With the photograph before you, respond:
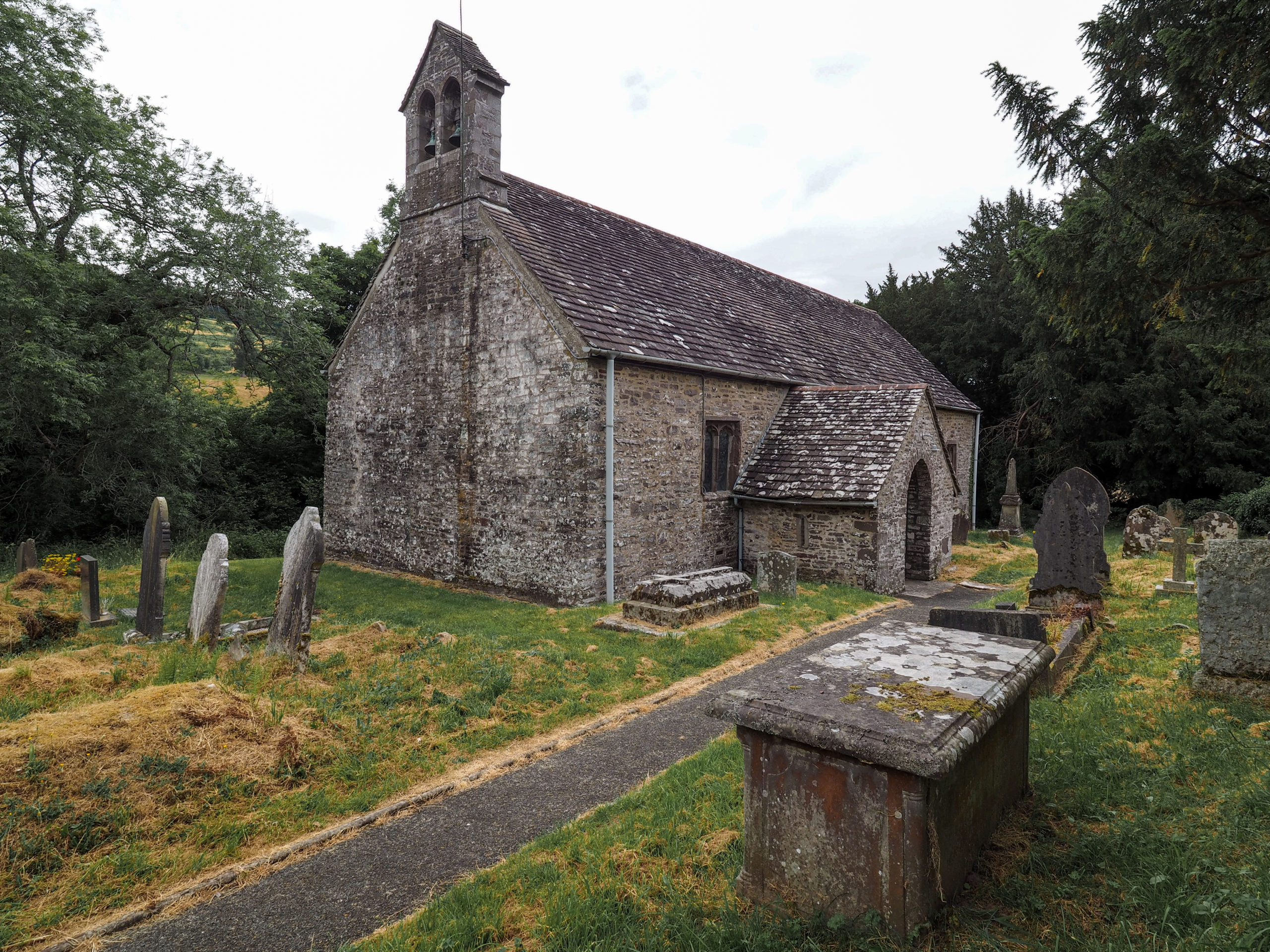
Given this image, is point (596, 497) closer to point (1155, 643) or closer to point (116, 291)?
point (1155, 643)

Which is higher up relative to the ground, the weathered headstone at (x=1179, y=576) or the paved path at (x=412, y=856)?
the weathered headstone at (x=1179, y=576)

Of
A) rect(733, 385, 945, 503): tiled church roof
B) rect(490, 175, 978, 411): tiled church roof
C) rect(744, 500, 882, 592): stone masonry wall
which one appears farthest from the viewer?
rect(733, 385, 945, 503): tiled church roof

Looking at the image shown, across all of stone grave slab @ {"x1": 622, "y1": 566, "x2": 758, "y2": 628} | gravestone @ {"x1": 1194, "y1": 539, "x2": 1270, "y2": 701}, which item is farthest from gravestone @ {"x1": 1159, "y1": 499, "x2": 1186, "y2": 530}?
gravestone @ {"x1": 1194, "y1": 539, "x2": 1270, "y2": 701}

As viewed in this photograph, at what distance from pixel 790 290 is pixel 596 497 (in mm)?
15138

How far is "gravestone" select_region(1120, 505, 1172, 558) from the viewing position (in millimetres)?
16188

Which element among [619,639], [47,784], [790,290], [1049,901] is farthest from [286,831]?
[790,290]

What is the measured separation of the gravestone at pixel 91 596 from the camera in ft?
33.7

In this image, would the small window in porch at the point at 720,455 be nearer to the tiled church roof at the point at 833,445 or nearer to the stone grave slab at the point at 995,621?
the tiled church roof at the point at 833,445

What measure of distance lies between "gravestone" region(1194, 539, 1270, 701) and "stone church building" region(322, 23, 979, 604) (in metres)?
7.04

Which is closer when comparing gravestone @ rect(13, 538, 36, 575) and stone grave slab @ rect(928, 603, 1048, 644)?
stone grave slab @ rect(928, 603, 1048, 644)

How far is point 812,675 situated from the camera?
3672mm

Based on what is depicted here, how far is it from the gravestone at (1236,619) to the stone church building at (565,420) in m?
7.04

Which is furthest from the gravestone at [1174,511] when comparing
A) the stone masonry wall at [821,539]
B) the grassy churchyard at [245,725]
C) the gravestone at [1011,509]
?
the grassy churchyard at [245,725]

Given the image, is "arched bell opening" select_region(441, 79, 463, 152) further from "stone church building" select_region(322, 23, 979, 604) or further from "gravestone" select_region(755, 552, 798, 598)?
"gravestone" select_region(755, 552, 798, 598)
